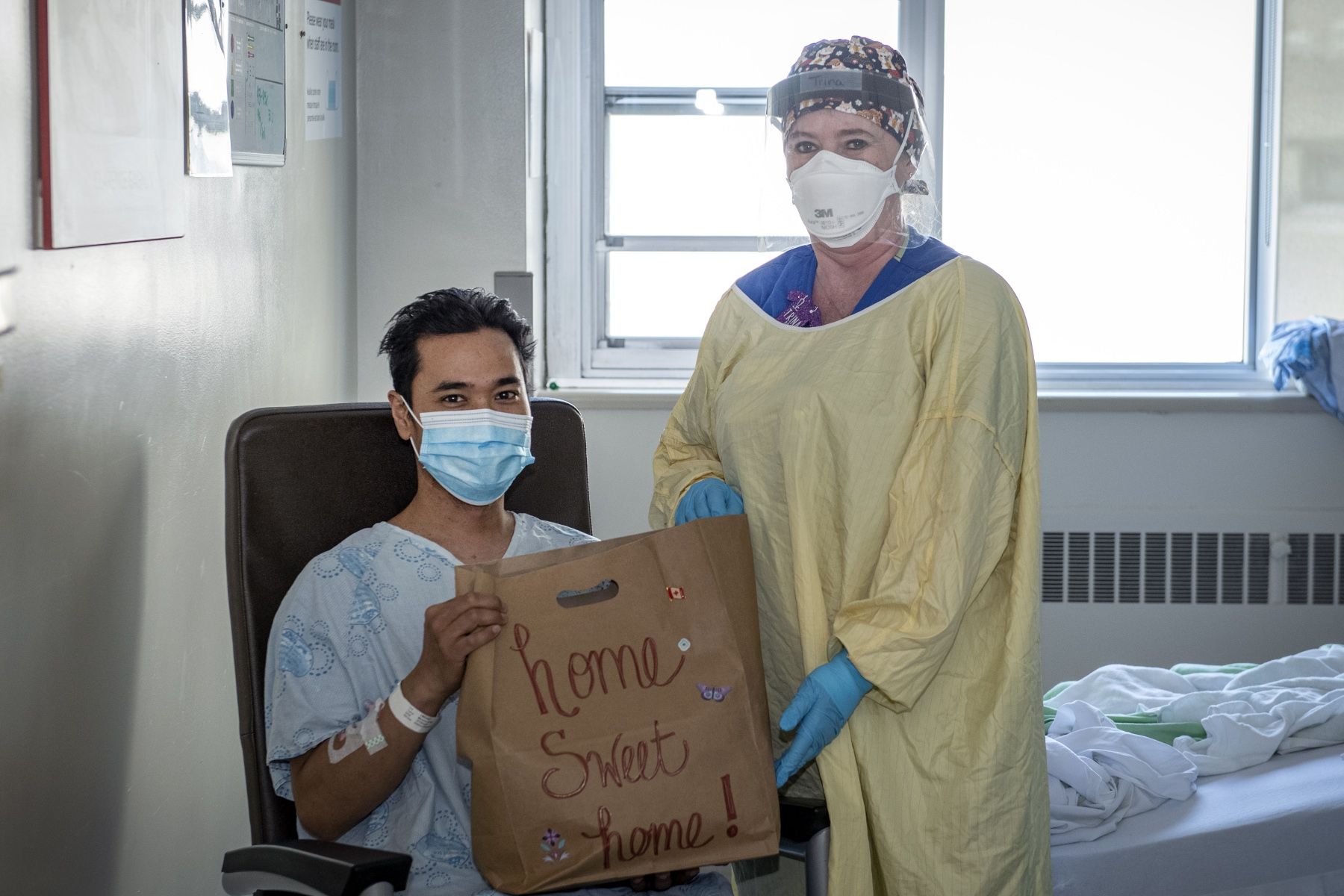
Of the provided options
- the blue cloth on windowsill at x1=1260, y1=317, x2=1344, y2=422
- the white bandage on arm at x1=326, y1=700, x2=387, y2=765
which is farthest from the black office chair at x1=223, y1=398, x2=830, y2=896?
the blue cloth on windowsill at x1=1260, y1=317, x2=1344, y2=422

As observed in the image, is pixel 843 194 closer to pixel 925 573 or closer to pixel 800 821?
pixel 925 573

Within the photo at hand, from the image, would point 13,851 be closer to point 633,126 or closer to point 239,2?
point 239,2

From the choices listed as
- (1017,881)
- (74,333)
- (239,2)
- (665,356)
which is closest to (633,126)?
(665,356)

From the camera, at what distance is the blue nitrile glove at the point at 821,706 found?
135cm

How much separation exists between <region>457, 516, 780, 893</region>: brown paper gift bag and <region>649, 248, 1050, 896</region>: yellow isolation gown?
0.18 meters

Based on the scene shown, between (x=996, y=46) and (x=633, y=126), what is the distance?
918mm

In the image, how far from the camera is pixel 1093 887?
177 cm

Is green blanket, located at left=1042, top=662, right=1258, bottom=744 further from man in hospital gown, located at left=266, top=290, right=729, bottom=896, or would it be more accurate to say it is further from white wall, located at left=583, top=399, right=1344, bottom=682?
man in hospital gown, located at left=266, top=290, right=729, bottom=896

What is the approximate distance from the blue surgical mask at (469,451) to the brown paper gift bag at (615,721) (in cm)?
29

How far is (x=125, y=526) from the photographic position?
4.92 ft

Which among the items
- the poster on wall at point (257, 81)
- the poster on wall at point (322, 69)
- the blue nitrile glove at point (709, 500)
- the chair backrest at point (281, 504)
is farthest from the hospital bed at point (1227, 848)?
the poster on wall at point (322, 69)

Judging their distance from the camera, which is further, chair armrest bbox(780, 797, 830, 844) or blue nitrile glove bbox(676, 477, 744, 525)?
blue nitrile glove bbox(676, 477, 744, 525)

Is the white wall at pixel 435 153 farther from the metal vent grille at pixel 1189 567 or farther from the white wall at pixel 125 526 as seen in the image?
the metal vent grille at pixel 1189 567

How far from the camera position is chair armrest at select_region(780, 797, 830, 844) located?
4.33ft
